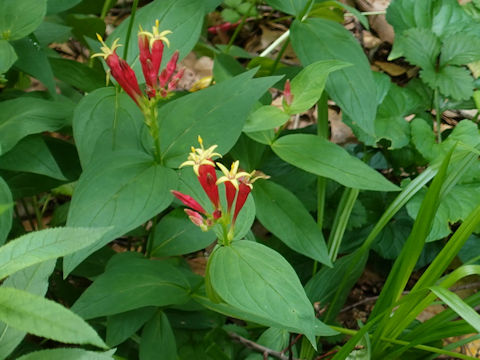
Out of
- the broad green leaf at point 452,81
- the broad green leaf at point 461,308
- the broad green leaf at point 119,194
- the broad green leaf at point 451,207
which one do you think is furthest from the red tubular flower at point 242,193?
the broad green leaf at point 452,81

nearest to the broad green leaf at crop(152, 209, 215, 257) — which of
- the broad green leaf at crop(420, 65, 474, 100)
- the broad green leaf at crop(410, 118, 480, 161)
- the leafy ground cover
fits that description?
the leafy ground cover

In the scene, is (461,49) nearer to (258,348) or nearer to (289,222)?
(289,222)

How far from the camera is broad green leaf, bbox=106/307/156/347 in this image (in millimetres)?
1163

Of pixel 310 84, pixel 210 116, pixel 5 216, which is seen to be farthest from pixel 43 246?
pixel 310 84

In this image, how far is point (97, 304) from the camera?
1.10 meters

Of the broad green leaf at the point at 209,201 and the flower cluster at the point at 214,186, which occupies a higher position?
the flower cluster at the point at 214,186

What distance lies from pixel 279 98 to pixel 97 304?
1278 millimetres

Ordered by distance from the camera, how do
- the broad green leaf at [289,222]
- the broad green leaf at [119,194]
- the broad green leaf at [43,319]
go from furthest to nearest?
the broad green leaf at [289,222], the broad green leaf at [119,194], the broad green leaf at [43,319]

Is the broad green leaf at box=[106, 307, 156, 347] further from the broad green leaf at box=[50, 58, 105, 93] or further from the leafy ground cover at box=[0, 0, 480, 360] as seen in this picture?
the broad green leaf at box=[50, 58, 105, 93]

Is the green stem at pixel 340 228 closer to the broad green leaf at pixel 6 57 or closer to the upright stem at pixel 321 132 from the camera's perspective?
the upright stem at pixel 321 132

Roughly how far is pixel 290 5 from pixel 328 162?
425mm

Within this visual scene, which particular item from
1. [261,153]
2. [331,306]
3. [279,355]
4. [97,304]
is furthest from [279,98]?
[97,304]

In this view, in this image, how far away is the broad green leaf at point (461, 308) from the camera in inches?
38.7

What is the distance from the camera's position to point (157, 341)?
1.18 metres
